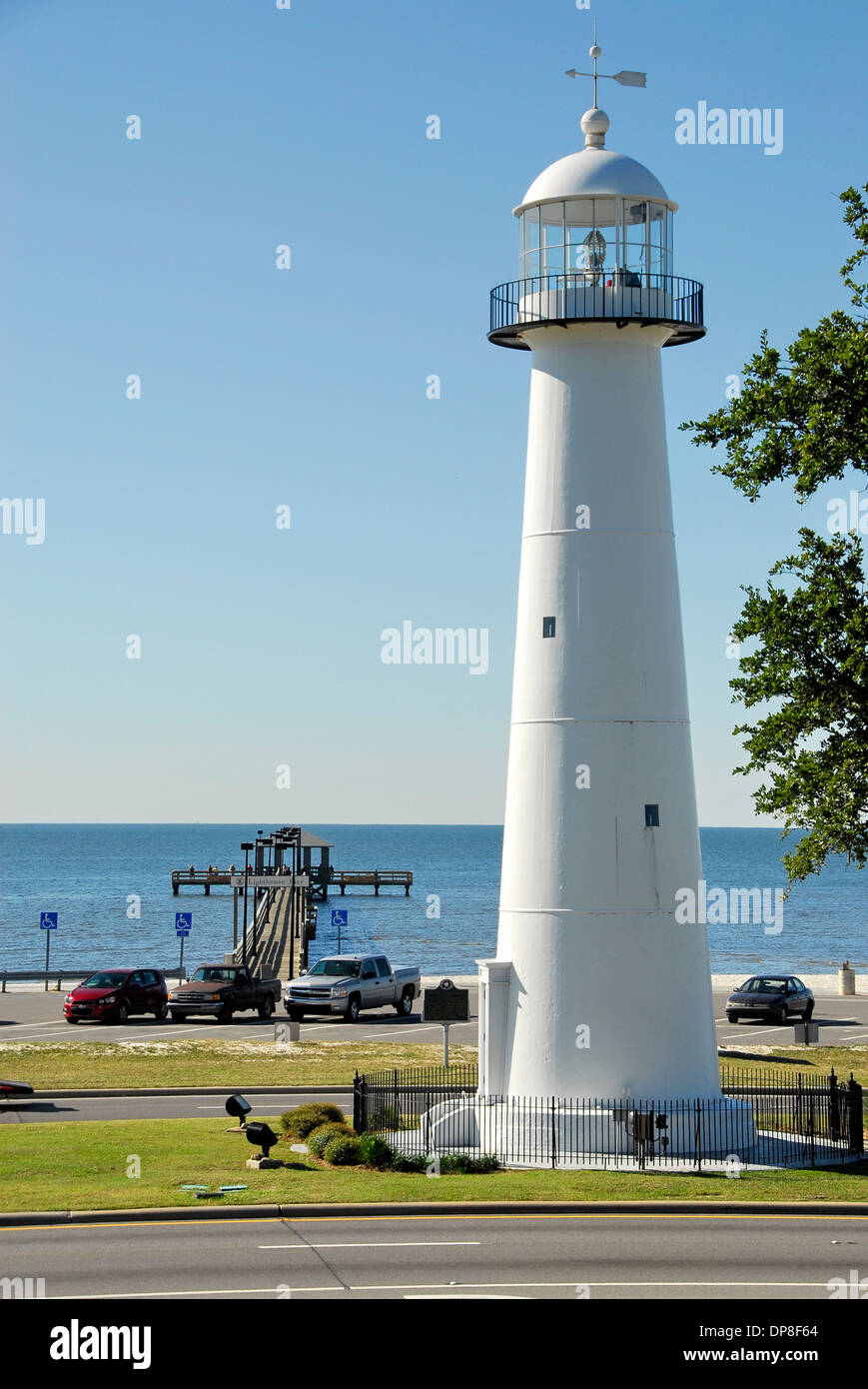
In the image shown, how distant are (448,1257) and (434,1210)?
3.03 m

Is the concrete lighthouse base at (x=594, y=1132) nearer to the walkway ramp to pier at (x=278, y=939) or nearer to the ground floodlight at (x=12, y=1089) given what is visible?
the ground floodlight at (x=12, y=1089)

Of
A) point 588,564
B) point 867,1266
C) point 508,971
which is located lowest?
point 867,1266

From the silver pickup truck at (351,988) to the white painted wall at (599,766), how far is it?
20.2m

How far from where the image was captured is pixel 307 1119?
27656 mm

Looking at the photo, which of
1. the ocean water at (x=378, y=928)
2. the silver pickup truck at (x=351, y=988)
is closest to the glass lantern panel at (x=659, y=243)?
the silver pickup truck at (x=351, y=988)

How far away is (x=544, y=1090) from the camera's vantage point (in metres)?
26.4

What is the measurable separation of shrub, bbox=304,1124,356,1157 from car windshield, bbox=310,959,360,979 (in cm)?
2057

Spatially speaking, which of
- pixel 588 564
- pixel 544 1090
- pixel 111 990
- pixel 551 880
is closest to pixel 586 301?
pixel 588 564

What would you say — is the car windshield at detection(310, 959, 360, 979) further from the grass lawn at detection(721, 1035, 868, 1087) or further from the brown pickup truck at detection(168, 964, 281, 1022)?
the grass lawn at detection(721, 1035, 868, 1087)

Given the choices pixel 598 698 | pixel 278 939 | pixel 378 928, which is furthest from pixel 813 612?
pixel 378 928

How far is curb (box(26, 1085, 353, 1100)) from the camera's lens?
109ft

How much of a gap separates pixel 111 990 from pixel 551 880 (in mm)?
23025

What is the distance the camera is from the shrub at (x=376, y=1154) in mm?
24875

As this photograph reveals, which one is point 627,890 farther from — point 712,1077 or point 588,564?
point 588,564
